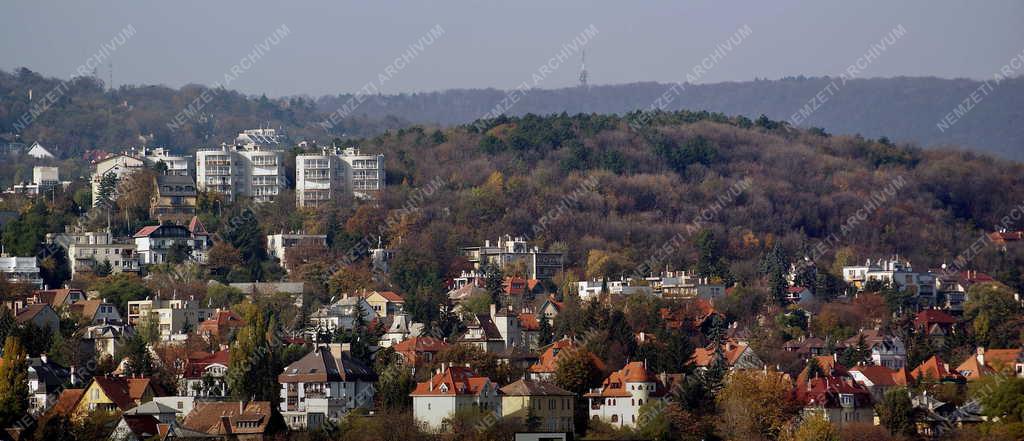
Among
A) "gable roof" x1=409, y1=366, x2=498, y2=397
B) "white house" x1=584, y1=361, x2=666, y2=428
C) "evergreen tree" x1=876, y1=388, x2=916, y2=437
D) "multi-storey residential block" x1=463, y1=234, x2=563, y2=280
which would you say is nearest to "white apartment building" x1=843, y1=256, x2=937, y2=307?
"multi-storey residential block" x1=463, y1=234, x2=563, y2=280

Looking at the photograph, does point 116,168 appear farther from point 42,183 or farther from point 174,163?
point 42,183

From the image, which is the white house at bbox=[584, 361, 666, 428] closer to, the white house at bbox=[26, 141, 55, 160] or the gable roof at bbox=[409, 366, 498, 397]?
the gable roof at bbox=[409, 366, 498, 397]

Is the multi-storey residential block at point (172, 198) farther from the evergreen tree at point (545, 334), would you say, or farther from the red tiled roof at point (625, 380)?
the red tiled roof at point (625, 380)

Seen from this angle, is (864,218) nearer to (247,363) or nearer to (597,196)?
(597,196)

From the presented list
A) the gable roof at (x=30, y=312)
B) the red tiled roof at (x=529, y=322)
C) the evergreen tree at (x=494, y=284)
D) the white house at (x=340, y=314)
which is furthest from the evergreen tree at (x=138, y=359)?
the evergreen tree at (x=494, y=284)

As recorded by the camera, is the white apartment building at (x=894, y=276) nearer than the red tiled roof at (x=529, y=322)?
No

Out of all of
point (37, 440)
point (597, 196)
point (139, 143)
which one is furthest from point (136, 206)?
point (139, 143)
